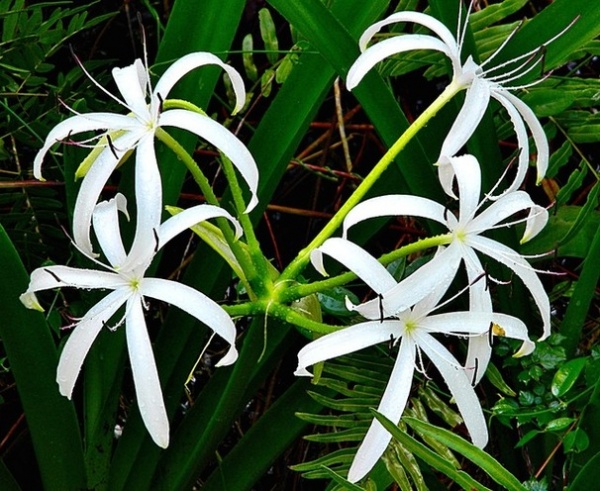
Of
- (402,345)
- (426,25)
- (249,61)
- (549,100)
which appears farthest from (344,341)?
(249,61)

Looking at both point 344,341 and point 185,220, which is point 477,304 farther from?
point 185,220

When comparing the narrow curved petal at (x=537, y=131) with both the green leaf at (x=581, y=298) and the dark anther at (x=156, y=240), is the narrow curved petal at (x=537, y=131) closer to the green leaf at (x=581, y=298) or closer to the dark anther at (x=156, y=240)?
the green leaf at (x=581, y=298)

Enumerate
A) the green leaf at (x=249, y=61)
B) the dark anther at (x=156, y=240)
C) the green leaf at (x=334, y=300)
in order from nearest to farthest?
the dark anther at (x=156, y=240) < the green leaf at (x=334, y=300) < the green leaf at (x=249, y=61)

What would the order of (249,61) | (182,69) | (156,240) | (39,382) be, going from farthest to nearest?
1. (249,61)
2. (39,382)
3. (182,69)
4. (156,240)

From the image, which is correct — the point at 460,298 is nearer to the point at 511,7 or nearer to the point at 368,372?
the point at 368,372

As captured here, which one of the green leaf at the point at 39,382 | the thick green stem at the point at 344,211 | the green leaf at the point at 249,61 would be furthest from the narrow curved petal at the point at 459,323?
the green leaf at the point at 249,61

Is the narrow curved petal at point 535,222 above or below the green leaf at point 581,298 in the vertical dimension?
above
